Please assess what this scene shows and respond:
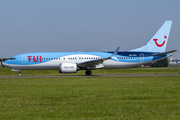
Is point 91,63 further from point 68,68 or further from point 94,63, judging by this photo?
point 68,68

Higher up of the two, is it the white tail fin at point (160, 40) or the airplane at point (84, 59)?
the white tail fin at point (160, 40)

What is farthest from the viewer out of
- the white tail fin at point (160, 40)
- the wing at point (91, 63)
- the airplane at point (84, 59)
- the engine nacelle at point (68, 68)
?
the white tail fin at point (160, 40)

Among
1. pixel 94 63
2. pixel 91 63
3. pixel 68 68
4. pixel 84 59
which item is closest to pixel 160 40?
pixel 94 63

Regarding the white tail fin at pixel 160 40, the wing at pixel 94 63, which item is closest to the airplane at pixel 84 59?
the wing at pixel 94 63

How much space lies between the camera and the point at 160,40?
131ft

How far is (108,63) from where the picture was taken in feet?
122

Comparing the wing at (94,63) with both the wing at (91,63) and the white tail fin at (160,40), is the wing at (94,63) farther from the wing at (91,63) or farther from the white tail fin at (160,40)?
the white tail fin at (160,40)

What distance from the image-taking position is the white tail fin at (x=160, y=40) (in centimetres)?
3966

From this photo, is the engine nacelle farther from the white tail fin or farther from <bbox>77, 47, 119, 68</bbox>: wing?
the white tail fin

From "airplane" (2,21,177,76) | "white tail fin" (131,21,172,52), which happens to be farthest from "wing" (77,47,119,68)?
"white tail fin" (131,21,172,52)

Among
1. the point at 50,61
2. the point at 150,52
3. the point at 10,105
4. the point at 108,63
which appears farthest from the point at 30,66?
the point at 10,105

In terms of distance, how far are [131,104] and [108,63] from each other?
26.7 metres

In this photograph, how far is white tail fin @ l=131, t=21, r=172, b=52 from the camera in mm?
39656

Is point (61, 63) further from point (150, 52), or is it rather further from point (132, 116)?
point (132, 116)
